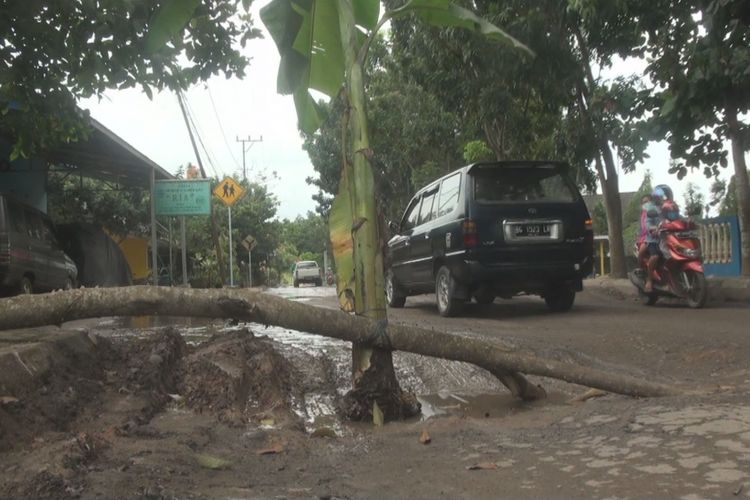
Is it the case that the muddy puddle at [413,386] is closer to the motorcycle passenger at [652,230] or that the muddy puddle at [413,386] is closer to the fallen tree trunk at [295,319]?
the fallen tree trunk at [295,319]

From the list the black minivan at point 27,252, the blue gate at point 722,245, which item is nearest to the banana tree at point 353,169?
the black minivan at point 27,252

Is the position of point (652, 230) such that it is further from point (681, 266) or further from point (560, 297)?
point (560, 297)

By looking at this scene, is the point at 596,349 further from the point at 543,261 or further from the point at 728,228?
the point at 728,228

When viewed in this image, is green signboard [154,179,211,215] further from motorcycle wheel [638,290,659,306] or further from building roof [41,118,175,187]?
motorcycle wheel [638,290,659,306]

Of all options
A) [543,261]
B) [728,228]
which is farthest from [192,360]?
[728,228]

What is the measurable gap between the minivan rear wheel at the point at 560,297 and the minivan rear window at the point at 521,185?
4.05 ft

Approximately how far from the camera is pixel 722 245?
13180 millimetres

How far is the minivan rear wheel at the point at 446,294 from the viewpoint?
8.58 m

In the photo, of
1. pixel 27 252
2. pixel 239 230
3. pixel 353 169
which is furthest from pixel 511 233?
pixel 239 230

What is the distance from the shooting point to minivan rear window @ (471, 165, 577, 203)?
27.0ft

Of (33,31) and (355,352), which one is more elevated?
(33,31)

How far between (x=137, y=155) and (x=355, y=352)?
13687 millimetres

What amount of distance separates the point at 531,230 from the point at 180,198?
12.8m

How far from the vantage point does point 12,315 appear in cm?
332
